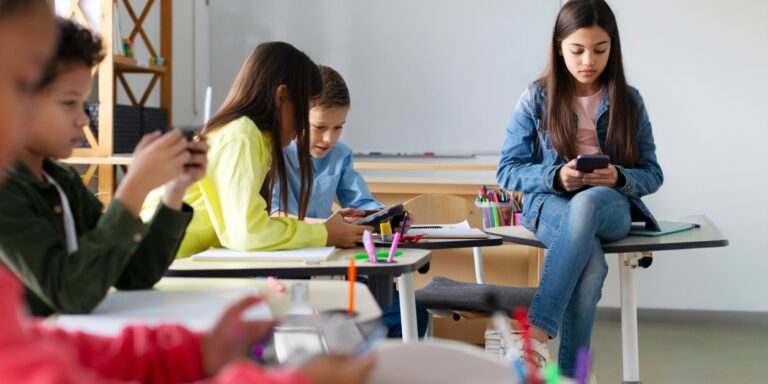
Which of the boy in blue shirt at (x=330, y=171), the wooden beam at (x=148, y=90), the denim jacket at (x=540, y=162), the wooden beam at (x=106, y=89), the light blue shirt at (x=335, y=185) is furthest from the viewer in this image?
the wooden beam at (x=148, y=90)

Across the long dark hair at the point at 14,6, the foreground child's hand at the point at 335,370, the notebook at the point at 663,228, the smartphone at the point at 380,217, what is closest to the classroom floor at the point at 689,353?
the notebook at the point at 663,228

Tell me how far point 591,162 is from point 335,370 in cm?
191

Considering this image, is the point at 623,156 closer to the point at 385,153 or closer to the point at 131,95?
the point at 385,153

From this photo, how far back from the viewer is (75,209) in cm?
144

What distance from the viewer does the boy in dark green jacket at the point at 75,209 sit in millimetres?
1197

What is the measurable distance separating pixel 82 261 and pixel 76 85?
10.7 inches

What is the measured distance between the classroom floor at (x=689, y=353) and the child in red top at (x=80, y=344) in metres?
2.68

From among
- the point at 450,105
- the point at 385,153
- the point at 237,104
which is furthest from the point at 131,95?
the point at 237,104

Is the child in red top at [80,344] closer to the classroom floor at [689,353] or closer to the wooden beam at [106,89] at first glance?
the classroom floor at [689,353]

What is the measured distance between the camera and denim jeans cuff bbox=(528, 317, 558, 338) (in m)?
2.35

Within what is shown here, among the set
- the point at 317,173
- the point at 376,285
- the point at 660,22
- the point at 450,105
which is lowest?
the point at 376,285

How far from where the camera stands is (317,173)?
10.5 ft

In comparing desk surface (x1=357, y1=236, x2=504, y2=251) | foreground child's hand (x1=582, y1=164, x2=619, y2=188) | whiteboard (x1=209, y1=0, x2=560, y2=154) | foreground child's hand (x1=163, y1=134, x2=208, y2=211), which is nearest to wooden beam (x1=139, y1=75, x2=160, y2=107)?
whiteboard (x1=209, y1=0, x2=560, y2=154)

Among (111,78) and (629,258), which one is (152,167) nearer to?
(629,258)
